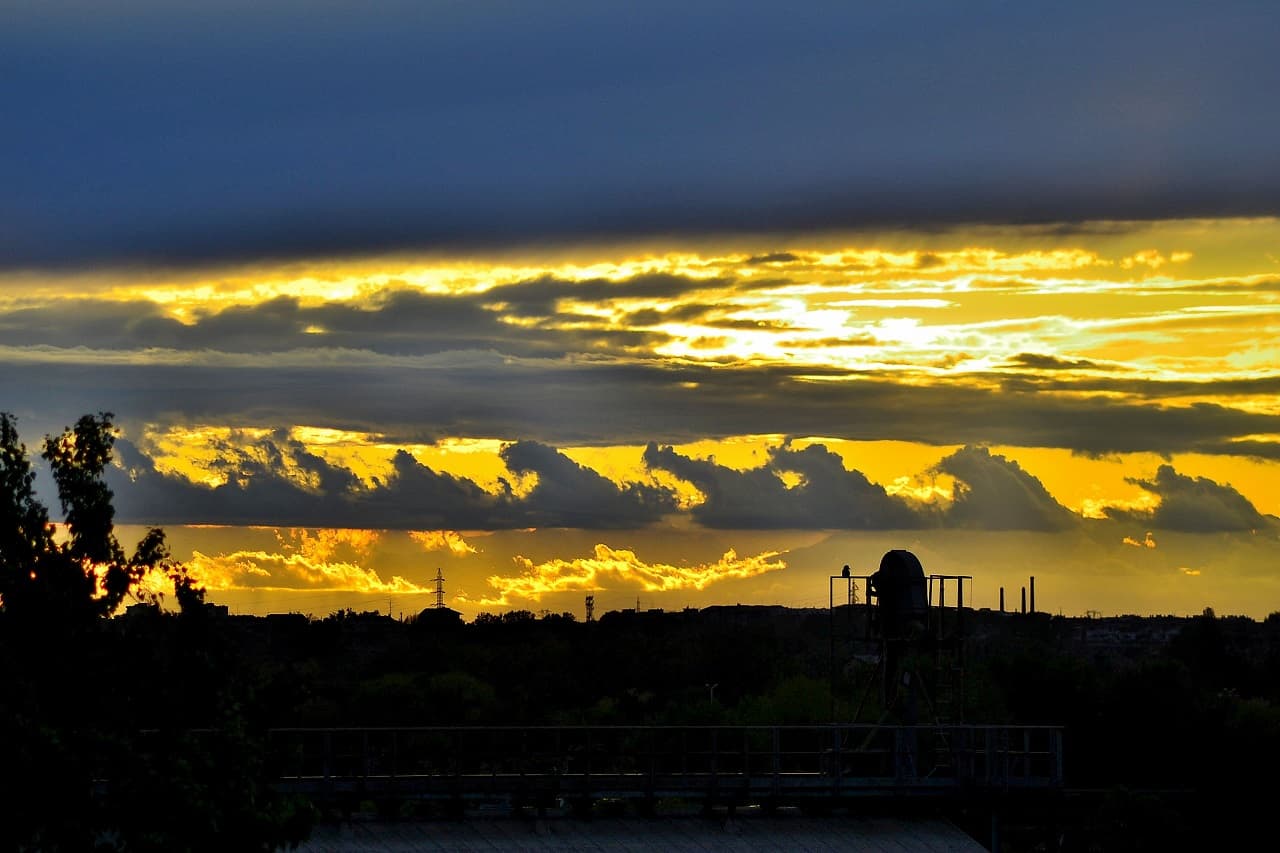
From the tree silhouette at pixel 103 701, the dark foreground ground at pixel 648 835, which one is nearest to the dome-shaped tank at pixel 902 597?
the dark foreground ground at pixel 648 835

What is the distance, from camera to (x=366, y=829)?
43812mm

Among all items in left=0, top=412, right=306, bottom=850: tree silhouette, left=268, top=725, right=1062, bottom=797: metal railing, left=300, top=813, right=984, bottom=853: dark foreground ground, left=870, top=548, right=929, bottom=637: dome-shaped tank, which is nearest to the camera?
left=0, top=412, right=306, bottom=850: tree silhouette

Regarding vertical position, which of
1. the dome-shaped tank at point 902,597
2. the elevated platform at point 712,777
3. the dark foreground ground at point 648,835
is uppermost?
the dome-shaped tank at point 902,597

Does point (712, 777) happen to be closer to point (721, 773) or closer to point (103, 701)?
point (721, 773)

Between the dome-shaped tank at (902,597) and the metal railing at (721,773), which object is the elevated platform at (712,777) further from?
the dome-shaped tank at (902,597)

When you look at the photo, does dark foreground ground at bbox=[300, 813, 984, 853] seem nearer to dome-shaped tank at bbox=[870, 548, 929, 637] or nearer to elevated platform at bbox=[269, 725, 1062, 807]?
elevated platform at bbox=[269, 725, 1062, 807]

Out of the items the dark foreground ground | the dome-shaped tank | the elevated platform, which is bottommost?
the dark foreground ground

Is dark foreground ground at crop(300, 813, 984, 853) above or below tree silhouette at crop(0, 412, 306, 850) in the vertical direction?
below

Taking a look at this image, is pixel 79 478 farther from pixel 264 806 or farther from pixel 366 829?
pixel 366 829

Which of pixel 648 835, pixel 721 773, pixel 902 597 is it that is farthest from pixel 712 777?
pixel 902 597

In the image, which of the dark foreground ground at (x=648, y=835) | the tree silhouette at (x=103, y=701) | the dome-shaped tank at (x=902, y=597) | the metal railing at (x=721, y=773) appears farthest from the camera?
the dome-shaped tank at (x=902, y=597)

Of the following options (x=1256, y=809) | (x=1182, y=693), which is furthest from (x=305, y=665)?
(x=1256, y=809)

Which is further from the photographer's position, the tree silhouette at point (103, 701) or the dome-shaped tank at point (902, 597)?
the dome-shaped tank at point (902, 597)

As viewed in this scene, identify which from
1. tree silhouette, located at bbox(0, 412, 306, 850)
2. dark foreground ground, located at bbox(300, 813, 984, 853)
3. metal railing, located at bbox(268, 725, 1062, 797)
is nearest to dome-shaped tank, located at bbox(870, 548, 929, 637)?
metal railing, located at bbox(268, 725, 1062, 797)
